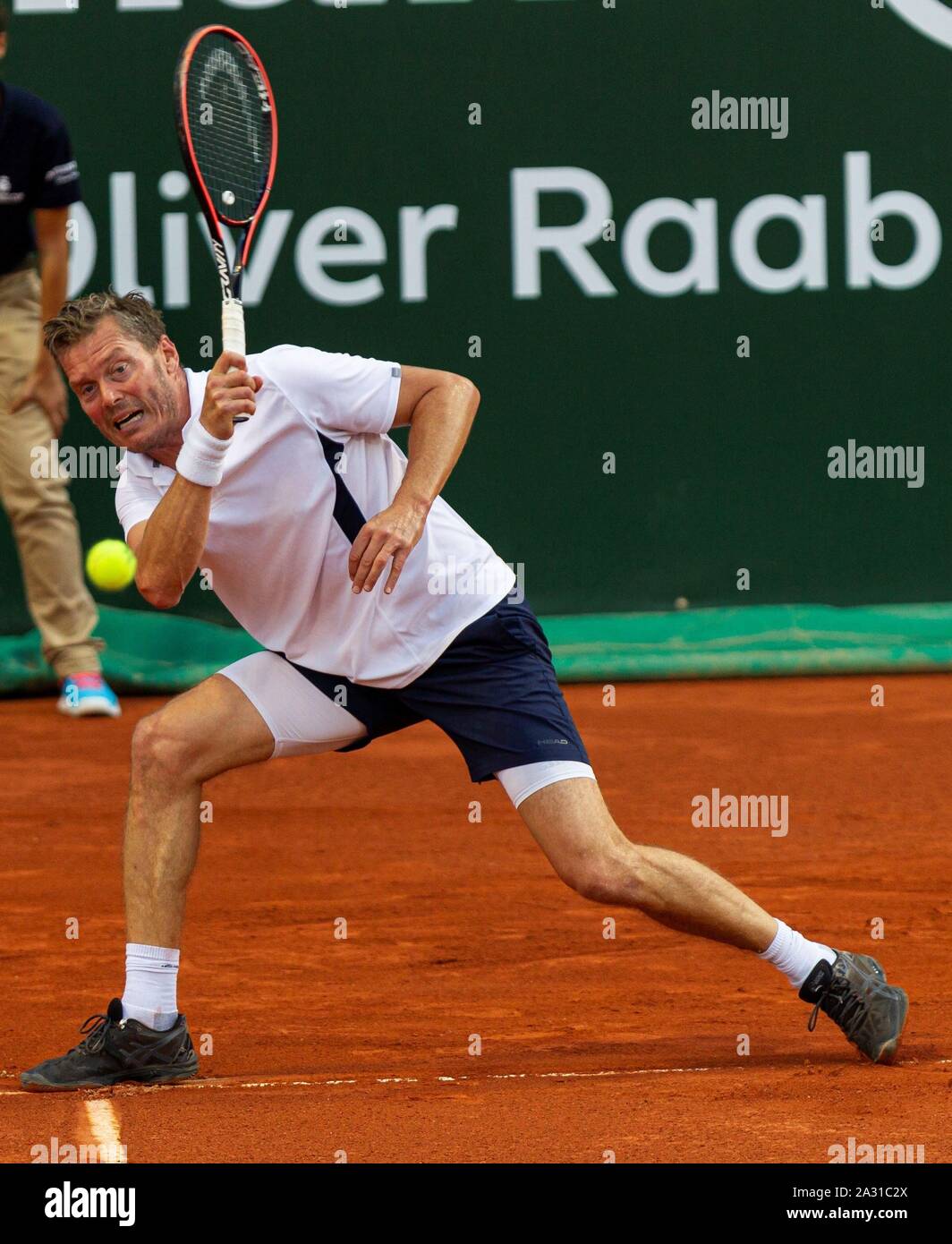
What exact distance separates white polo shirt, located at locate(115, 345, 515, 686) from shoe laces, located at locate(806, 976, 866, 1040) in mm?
954

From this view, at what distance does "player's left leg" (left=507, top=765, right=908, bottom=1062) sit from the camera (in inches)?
136

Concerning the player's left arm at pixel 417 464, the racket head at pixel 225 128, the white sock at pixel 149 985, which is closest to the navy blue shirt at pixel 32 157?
the racket head at pixel 225 128

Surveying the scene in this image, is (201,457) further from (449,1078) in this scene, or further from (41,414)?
(41,414)

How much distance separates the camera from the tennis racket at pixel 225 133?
3684 millimetres

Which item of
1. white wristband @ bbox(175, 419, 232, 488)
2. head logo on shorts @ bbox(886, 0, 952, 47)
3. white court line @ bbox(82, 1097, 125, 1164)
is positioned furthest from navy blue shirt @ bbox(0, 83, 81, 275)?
white court line @ bbox(82, 1097, 125, 1164)

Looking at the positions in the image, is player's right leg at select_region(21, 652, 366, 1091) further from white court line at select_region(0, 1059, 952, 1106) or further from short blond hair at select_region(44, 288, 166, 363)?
short blond hair at select_region(44, 288, 166, 363)

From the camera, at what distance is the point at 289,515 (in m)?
3.58

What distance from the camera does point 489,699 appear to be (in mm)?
3613

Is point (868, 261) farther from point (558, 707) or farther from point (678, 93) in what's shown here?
point (558, 707)

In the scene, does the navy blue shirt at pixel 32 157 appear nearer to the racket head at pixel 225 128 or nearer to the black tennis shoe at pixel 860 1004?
the racket head at pixel 225 128

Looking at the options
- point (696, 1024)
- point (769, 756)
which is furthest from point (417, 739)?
point (696, 1024)

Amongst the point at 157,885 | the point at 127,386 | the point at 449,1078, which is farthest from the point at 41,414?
the point at 449,1078

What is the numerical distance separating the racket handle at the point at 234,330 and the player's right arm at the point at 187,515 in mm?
29

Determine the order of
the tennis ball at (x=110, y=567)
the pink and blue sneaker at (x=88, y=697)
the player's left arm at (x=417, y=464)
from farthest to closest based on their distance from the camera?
the pink and blue sneaker at (x=88, y=697) < the tennis ball at (x=110, y=567) < the player's left arm at (x=417, y=464)
